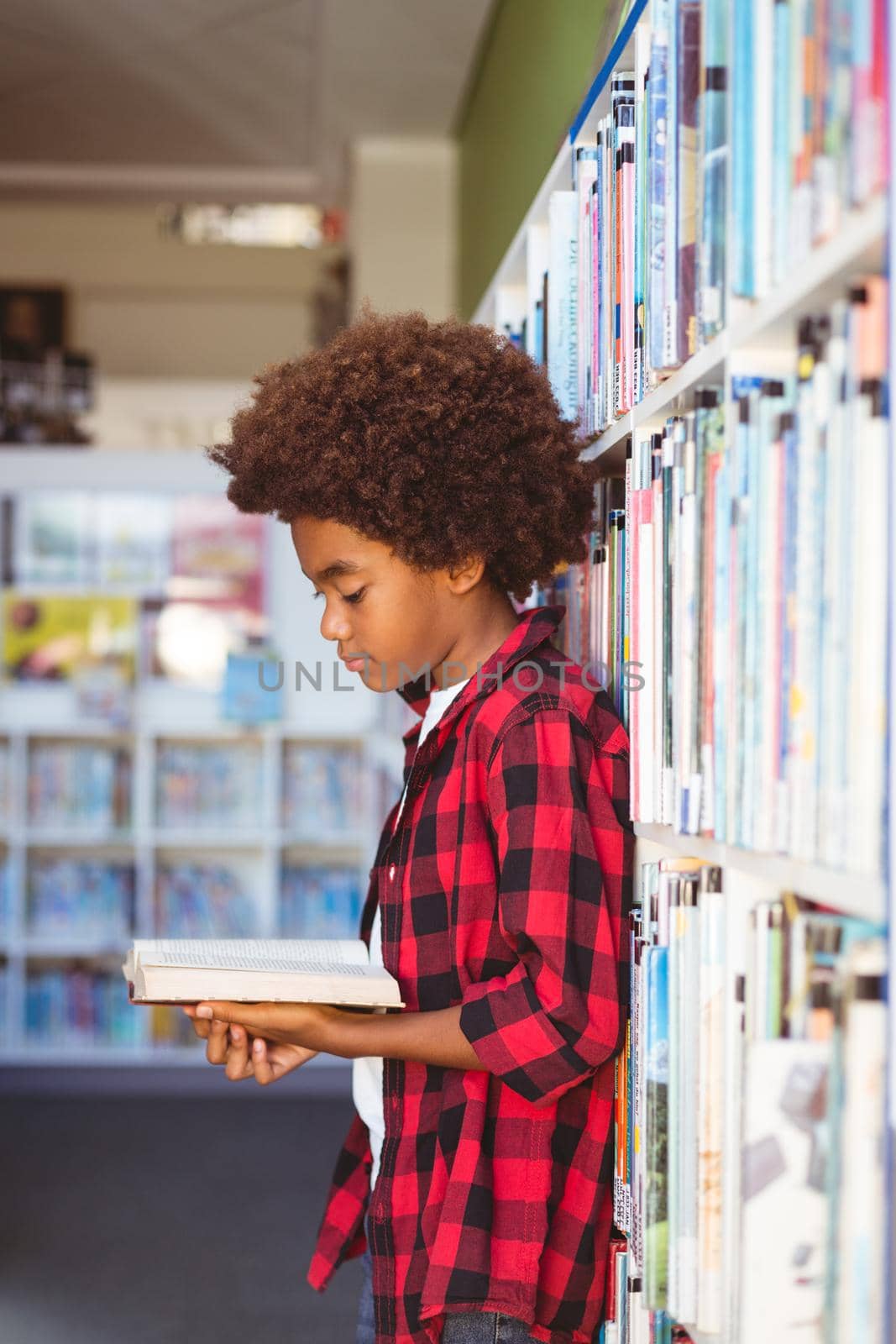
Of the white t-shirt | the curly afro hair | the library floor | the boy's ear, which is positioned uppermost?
the curly afro hair

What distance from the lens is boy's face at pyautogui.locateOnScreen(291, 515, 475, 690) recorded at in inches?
45.6

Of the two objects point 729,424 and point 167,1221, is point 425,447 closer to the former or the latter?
point 729,424

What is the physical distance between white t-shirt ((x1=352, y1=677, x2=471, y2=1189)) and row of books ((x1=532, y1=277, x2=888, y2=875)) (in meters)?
0.25

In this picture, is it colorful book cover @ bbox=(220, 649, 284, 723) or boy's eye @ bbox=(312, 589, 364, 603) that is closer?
boy's eye @ bbox=(312, 589, 364, 603)

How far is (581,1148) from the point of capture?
1082 mm

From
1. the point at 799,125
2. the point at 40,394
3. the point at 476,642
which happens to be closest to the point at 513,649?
the point at 476,642

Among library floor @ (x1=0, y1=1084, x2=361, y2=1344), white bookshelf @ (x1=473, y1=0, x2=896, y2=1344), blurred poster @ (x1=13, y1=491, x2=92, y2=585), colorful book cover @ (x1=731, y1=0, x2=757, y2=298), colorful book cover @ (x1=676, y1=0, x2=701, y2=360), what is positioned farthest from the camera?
blurred poster @ (x1=13, y1=491, x2=92, y2=585)

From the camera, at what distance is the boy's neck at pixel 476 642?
1203 mm

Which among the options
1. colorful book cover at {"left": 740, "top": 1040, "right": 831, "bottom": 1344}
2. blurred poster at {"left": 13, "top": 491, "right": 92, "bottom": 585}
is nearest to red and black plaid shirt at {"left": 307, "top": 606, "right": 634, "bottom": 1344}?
colorful book cover at {"left": 740, "top": 1040, "right": 831, "bottom": 1344}

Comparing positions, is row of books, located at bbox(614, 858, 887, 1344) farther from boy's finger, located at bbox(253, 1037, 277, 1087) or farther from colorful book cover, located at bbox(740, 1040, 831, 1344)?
boy's finger, located at bbox(253, 1037, 277, 1087)

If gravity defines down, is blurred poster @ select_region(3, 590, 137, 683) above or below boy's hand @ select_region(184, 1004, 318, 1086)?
above

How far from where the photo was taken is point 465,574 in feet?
3.89

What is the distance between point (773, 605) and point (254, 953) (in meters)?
0.62

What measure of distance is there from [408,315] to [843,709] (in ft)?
2.28
